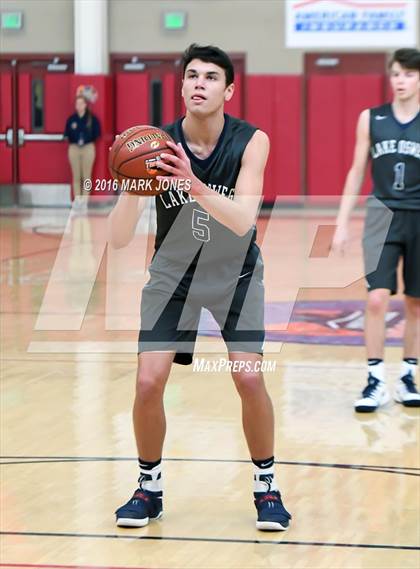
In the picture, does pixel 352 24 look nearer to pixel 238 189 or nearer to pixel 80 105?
pixel 80 105

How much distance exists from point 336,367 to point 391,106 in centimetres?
172

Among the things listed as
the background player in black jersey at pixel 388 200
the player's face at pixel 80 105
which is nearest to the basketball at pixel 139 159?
the background player in black jersey at pixel 388 200

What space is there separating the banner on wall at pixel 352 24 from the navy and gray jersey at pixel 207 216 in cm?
1535

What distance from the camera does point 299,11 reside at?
1941 centimetres

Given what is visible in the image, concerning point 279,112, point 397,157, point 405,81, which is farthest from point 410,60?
point 279,112

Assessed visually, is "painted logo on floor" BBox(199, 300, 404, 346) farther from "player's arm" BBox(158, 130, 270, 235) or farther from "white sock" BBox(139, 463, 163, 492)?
"player's arm" BBox(158, 130, 270, 235)

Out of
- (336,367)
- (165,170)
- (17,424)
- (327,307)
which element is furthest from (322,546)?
(327,307)

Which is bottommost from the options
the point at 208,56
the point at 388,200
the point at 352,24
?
the point at 388,200

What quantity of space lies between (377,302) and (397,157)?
30.7 inches

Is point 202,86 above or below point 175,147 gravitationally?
above

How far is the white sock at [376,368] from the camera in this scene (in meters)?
6.48

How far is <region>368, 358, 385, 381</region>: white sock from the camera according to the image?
6.48 metres

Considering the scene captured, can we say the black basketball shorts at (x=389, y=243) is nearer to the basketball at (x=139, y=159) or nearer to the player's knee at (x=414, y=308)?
the player's knee at (x=414, y=308)

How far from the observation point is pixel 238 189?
4328 mm
